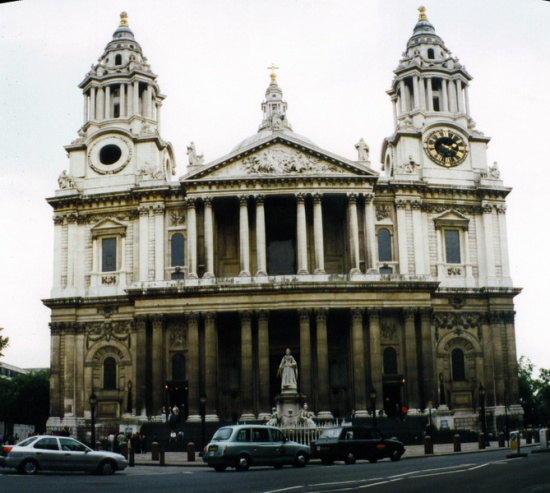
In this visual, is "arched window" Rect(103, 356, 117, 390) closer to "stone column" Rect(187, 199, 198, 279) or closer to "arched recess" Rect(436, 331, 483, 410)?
"stone column" Rect(187, 199, 198, 279)

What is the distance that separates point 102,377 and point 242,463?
108ft

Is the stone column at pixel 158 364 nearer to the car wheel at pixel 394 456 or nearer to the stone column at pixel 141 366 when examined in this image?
the stone column at pixel 141 366

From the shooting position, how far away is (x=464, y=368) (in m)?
61.3

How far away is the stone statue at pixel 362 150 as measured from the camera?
61.8m

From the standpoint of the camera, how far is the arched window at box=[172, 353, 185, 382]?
192 feet

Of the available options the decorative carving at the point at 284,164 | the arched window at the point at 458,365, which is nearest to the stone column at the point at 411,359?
the arched window at the point at 458,365

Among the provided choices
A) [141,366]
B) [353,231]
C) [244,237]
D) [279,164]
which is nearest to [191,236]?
[244,237]

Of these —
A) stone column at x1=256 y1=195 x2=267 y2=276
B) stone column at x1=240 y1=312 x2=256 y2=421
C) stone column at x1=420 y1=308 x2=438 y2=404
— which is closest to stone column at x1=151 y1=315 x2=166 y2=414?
stone column at x1=240 y1=312 x2=256 y2=421

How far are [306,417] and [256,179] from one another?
19.9 meters

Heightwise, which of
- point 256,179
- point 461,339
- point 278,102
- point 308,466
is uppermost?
point 278,102

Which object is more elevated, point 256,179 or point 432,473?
point 256,179

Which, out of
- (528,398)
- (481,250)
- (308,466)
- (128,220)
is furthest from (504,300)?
(528,398)

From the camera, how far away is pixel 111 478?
27750mm

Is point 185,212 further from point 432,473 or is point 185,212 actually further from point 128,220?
point 432,473
